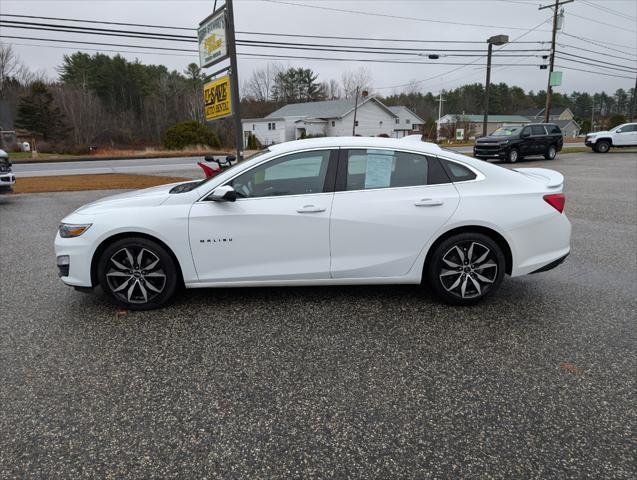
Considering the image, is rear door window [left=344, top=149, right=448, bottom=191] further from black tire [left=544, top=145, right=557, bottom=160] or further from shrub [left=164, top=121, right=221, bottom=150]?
shrub [left=164, top=121, right=221, bottom=150]

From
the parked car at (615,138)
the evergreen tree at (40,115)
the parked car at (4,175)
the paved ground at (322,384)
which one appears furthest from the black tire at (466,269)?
the evergreen tree at (40,115)

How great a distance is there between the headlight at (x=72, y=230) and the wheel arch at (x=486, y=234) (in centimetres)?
308

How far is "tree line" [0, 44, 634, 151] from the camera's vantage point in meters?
48.7

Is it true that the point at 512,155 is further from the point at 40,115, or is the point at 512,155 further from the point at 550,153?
the point at 40,115

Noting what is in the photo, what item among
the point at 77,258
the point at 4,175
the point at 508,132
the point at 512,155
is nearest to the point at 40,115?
the point at 4,175

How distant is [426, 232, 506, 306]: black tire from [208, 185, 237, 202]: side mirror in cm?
189

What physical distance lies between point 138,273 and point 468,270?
3012 millimetres

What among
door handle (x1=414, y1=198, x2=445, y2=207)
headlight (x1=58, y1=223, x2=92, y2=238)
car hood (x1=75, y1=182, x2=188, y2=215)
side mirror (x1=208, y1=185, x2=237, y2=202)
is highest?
side mirror (x1=208, y1=185, x2=237, y2=202)

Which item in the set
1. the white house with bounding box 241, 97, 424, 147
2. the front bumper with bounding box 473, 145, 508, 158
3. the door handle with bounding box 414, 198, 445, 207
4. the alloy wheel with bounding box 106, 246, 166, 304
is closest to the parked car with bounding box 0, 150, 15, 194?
the alloy wheel with bounding box 106, 246, 166, 304

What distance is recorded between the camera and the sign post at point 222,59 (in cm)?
1059

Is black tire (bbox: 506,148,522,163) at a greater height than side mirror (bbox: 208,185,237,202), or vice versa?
side mirror (bbox: 208,185,237,202)

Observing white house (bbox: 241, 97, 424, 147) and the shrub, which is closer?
the shrub

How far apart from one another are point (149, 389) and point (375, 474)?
1549mm

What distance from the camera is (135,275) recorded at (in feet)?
13.1
